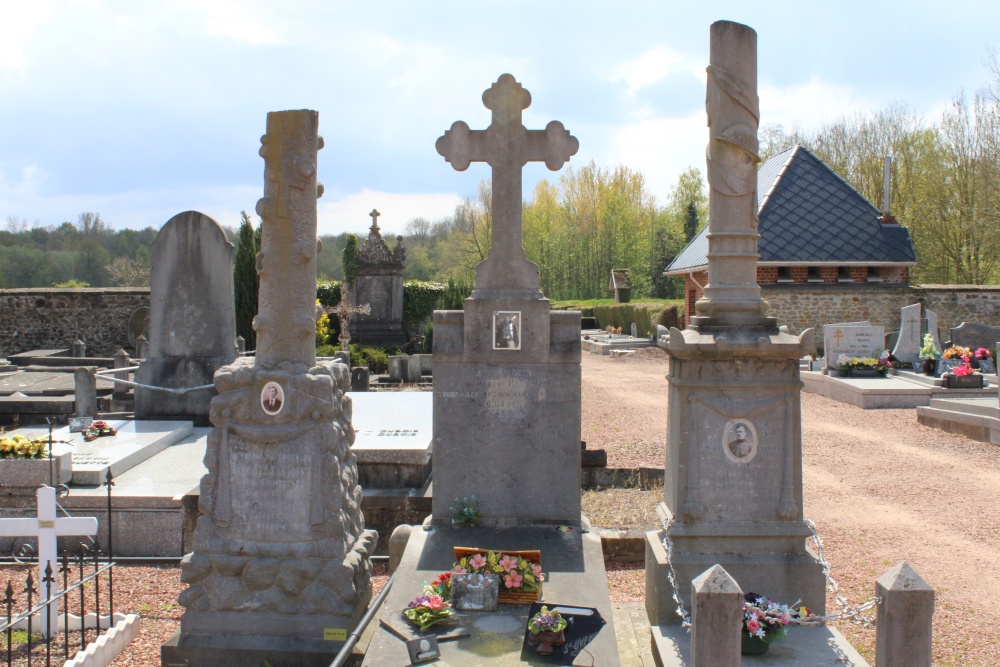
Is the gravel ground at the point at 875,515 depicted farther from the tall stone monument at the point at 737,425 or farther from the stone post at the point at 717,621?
the stone post at the point at 717,621

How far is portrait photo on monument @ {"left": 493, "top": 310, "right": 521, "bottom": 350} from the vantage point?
5375 millimetres

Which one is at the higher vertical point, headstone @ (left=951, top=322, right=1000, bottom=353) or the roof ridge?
the roof ridge

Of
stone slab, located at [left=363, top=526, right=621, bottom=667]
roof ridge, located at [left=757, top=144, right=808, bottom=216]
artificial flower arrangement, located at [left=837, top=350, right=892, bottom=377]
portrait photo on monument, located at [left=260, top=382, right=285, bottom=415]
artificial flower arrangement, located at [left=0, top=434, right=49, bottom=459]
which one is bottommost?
stone slab, located at [left=363, top=526, right=621, bottom=667]

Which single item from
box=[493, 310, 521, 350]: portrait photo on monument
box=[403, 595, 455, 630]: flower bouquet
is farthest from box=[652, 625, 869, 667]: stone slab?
box=[493, 310, 521, 350]: portrait photo on monument

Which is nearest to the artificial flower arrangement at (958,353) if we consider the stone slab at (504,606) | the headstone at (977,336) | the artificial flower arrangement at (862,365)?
the artificial flower arrangement at (862,365)

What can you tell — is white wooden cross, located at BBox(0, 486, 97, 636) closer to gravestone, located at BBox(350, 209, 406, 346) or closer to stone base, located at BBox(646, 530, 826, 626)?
stone base, located at BBox(646, 530, 826, 626)

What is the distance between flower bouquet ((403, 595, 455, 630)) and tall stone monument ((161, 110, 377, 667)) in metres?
0.63

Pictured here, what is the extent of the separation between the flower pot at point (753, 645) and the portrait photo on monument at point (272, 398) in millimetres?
2812

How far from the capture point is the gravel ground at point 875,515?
5.07 m

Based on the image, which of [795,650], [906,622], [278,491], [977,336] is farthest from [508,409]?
[977,336]

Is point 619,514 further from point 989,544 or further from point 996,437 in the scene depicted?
point 996,437

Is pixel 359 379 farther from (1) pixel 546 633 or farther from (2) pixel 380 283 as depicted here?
(2) pixel 380 283

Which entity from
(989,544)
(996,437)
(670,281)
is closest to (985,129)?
(670,281)

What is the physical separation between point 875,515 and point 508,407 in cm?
438
